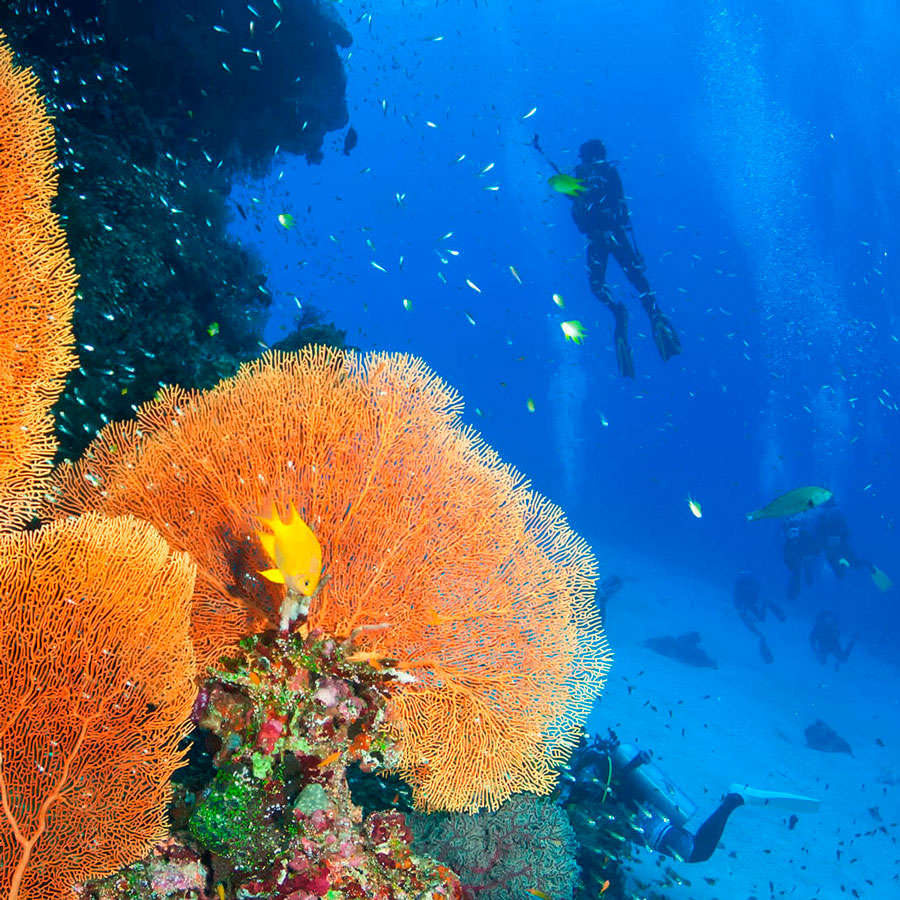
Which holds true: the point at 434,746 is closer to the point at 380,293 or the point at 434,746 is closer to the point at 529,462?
the point at 529,462

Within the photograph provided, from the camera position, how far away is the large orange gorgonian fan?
3561 mm

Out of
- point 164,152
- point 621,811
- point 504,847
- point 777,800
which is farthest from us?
point 777,800

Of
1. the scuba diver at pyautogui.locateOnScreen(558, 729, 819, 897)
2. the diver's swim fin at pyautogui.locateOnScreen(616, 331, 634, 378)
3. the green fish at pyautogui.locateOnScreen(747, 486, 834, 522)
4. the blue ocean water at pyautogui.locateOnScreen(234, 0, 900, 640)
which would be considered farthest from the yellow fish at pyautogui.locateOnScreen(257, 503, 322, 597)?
the blue ocean water at pyautogui.locateOnScreen(234, 0, 900, 640)

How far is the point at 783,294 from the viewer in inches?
2736

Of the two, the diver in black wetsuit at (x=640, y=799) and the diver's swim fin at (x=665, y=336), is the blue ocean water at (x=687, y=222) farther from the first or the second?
the diver in black wetsuit at (x=640, y=799)

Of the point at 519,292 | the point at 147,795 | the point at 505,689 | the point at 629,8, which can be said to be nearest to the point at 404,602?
the point at 505,689

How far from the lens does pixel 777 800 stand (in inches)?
559

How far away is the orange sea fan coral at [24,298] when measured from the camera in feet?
8.78

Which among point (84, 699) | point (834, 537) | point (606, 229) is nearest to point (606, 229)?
point (606, 229)

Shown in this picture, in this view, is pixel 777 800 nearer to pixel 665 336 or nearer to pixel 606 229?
pixel 665 336

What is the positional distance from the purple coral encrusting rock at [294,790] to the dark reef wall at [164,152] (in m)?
2.91

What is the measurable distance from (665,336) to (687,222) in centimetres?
6626

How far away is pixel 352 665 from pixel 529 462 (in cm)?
7489

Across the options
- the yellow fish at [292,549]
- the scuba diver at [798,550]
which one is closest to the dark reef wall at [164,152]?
the yellow fish at [292,549]
